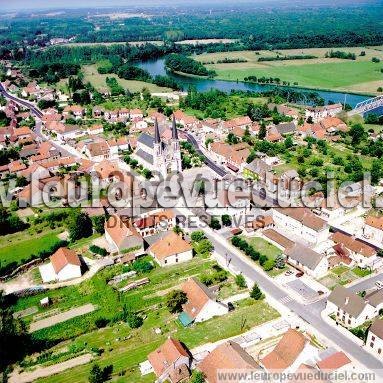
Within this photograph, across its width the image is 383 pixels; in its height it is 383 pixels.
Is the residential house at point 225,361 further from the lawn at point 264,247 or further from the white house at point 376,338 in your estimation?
the lawn at point 264,247

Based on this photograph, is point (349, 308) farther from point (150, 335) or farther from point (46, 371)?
point (46, 371)

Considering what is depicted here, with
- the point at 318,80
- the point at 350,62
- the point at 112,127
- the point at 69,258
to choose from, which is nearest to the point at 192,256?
Result: the point at 69,258

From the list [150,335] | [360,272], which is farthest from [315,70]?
[150,335]

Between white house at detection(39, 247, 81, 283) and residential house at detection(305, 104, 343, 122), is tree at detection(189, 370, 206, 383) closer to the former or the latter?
white house at detection(39, 247, 81, 283)

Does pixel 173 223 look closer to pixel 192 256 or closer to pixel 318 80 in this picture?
pixel 192 256

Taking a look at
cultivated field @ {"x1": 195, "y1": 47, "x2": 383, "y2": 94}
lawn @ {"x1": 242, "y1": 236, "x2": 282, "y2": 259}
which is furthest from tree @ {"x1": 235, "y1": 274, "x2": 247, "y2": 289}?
cultivated field @ {"x1": 195, "y1": 47, "x2": 383, "y2": 94}
